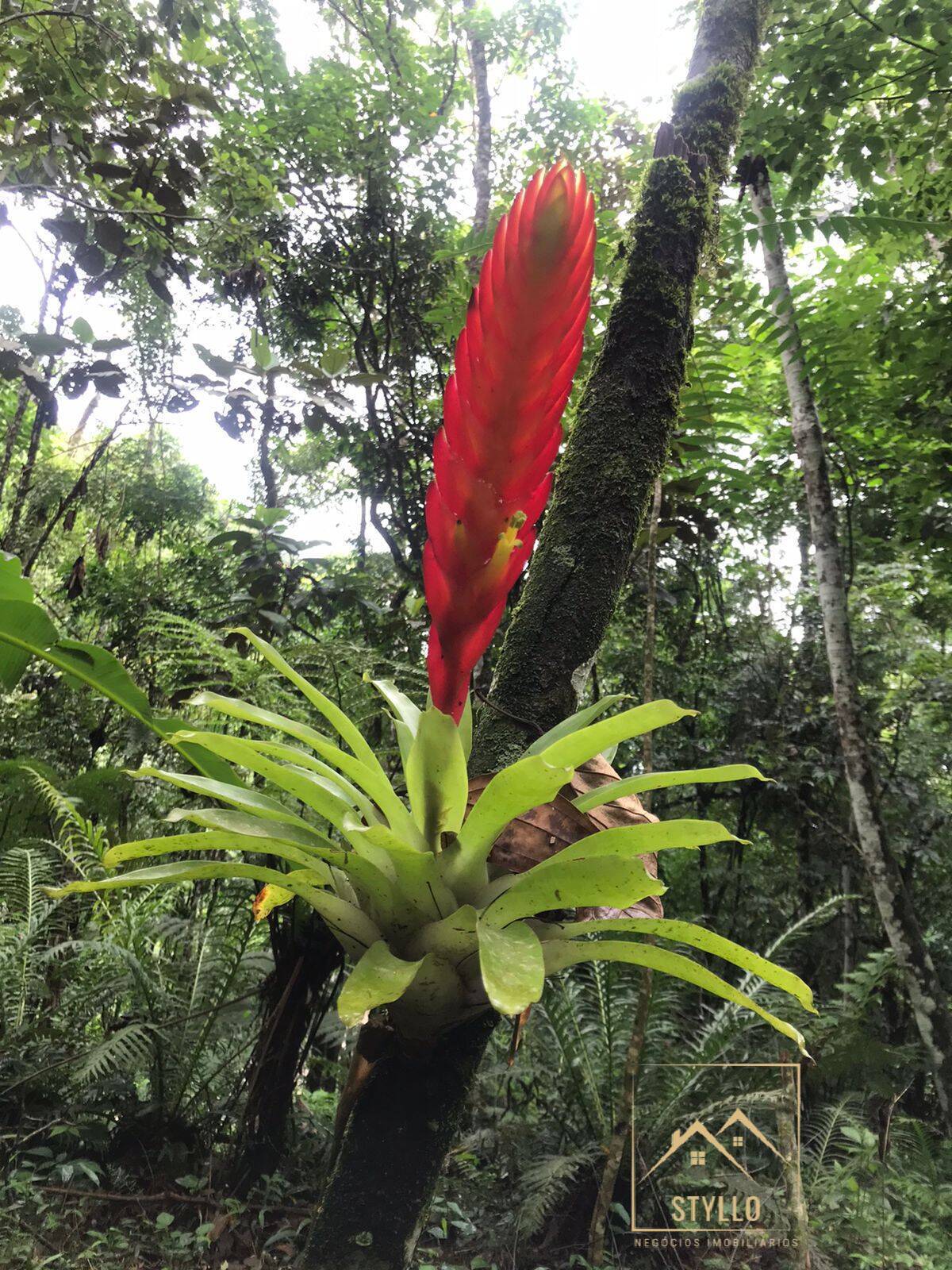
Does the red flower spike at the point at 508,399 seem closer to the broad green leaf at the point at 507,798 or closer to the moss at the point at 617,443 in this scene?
the broad green leaf at the point at 507,798

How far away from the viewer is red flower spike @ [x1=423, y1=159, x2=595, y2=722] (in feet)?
1.69

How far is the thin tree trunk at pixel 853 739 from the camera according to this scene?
292cm

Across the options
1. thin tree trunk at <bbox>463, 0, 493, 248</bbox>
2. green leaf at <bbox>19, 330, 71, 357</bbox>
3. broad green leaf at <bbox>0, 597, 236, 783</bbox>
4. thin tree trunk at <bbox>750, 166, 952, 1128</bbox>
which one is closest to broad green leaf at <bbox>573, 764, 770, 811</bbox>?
broad green leaf at <bbox>0, 597, 236, 783</bbox>

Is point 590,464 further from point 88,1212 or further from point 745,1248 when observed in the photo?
point 745,1248

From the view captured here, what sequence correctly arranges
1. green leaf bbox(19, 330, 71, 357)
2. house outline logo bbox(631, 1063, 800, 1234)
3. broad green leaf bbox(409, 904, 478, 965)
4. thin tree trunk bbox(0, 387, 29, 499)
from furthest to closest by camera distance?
thin tree trunk bbox(0, 387, 29, 499) → green leaf bbox(19, 330, 71, 357) → house outline logo bbox(631, 1063, 800, 1234) → broad green leaf bbox(409, 904, 478, 965)

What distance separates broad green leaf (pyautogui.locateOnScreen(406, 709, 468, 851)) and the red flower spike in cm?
9

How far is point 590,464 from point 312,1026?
1655 mm

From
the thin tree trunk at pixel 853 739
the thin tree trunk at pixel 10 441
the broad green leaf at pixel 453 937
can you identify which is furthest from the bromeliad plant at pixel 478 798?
the thin tree trunk at pixel 10 441

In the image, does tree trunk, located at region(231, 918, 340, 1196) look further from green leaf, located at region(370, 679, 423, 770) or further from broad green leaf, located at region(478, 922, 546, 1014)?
broad green leaf, located at region(478, 922, 546, 1014)

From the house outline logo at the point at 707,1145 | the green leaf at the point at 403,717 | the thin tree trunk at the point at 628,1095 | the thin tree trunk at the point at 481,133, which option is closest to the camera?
the green leaf at the point at 403,717

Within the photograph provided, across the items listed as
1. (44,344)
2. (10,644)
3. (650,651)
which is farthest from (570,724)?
(44,344)

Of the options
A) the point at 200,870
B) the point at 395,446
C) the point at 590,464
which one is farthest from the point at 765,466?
the point at 200,870

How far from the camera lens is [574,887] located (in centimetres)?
60

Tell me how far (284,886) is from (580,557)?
0.53m
